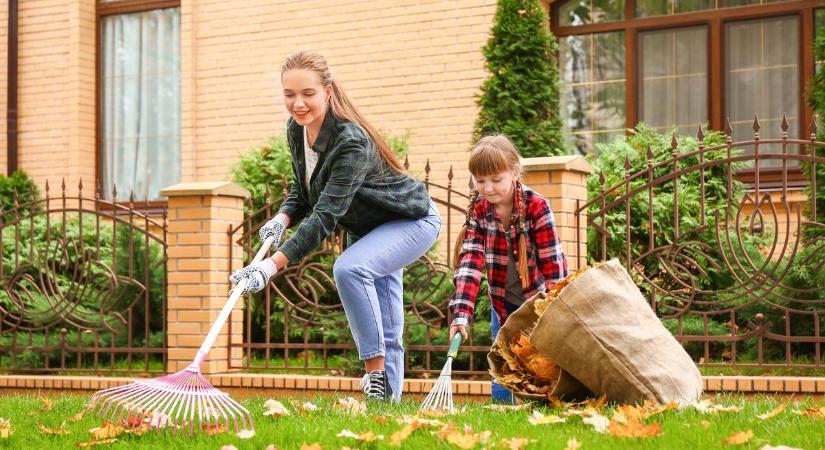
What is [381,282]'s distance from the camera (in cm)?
505

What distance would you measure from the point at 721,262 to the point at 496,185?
3.31m

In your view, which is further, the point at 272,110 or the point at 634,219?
the point at 272,110

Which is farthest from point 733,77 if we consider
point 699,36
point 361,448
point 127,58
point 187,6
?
point 361,448

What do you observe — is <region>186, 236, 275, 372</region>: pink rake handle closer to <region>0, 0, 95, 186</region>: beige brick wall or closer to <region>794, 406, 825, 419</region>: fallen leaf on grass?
<region>794, 406, 825, 419</region>: fallen leaf on grass

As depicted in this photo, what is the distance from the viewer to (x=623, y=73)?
1064cm

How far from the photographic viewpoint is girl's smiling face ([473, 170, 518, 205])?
4715 mm

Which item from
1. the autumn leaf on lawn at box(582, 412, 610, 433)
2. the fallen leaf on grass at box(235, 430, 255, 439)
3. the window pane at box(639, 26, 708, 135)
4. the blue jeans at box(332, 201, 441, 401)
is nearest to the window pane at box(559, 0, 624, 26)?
the window pane at box(639, 26, 708, 135)

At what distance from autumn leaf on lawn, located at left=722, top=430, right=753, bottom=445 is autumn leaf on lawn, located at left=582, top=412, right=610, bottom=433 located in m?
0.41

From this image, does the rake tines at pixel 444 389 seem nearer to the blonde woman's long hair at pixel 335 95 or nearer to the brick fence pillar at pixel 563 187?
the blonde woman's long hair at pixel 335 95

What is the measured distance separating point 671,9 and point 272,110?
4.01 meters

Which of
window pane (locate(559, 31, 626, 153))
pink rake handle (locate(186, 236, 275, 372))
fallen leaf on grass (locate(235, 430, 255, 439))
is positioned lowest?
fallen leaf on grass (locate(235, 430, 255, 439))

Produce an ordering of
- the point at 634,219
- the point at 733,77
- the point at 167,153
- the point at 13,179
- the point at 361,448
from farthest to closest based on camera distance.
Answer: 1. the point at 167,153
2. the point at 13,179
3. the point at 733,77
4. the point at 634,219
5. the point at 361,448

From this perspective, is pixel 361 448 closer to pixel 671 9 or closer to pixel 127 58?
pixel 671 9

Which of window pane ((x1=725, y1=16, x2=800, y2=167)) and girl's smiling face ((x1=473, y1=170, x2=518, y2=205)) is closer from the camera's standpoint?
girl's smiling face ((x1=473, y1=170, x2=518, y2=205))
